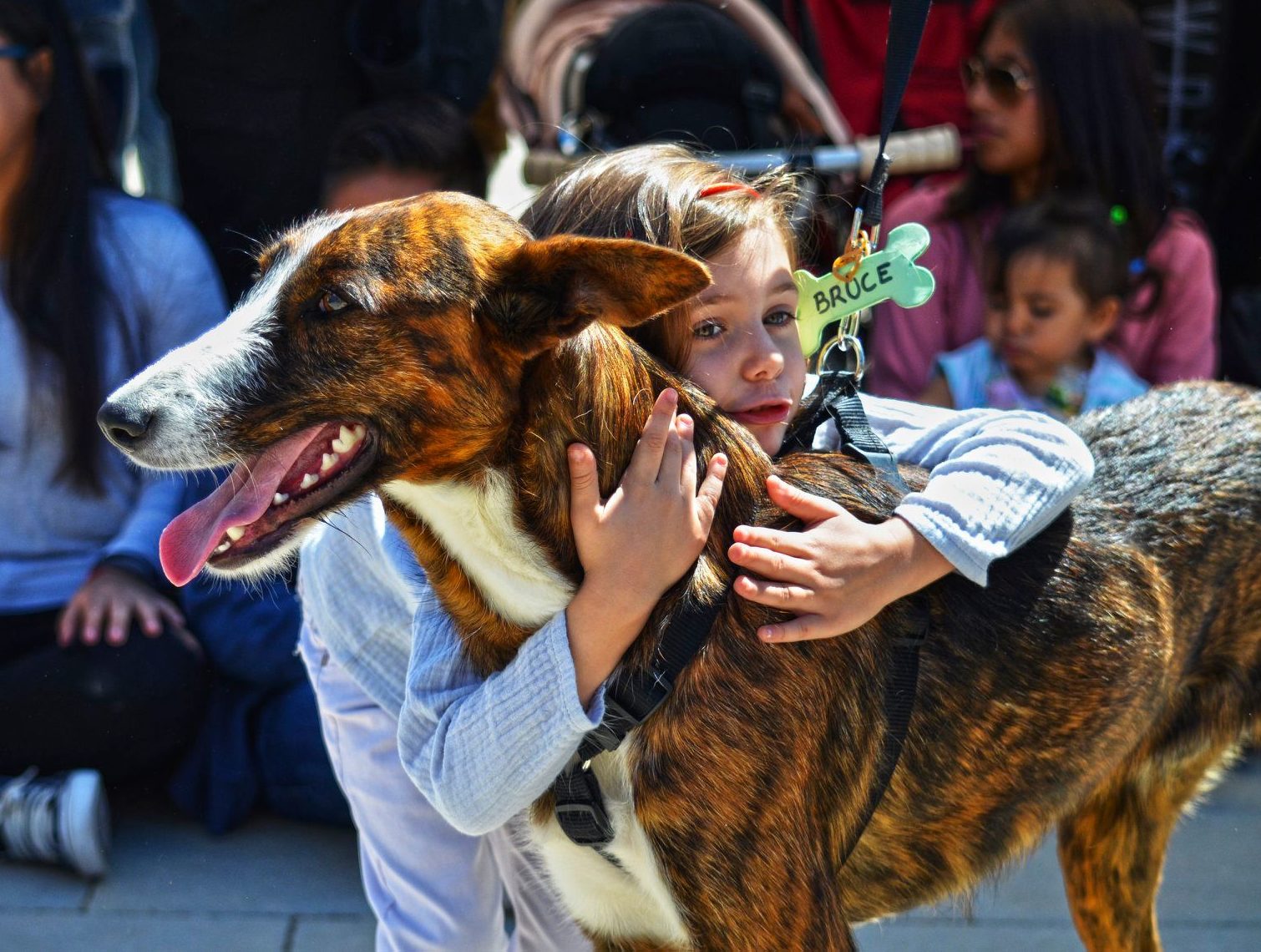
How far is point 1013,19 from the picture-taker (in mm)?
4656

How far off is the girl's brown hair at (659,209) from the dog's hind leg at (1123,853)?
130cm

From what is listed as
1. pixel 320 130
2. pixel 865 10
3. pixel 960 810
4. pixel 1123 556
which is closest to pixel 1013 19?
pixel 865 10

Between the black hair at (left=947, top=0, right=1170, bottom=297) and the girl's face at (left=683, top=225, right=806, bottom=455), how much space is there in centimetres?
246

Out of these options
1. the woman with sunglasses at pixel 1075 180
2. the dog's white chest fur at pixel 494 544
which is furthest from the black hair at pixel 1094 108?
the dog's white chest fur at pixel 494 544

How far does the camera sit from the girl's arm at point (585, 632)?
2092mm

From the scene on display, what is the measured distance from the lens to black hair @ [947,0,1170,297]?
459 centimetres

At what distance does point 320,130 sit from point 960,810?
3.04 m

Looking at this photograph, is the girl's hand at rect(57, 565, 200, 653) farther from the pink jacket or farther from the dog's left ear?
the pink jacket

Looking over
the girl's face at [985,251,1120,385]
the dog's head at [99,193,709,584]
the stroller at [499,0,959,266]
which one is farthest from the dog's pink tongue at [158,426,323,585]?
the girl's face at [985,251,1120,385]

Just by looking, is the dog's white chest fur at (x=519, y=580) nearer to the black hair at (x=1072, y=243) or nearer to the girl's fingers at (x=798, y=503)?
the girl's fingers at (x=798, y=503)

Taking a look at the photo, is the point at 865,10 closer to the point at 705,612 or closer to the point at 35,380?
the point at 35,380

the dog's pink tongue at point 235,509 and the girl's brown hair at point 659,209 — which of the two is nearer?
the dog's pink tongue at point 235,509

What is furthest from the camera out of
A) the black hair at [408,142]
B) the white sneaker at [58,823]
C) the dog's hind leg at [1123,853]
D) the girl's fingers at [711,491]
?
the black hair at [408,142]

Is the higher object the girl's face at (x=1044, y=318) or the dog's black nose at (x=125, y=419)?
the dog's black nose at (x=125, y=419)
